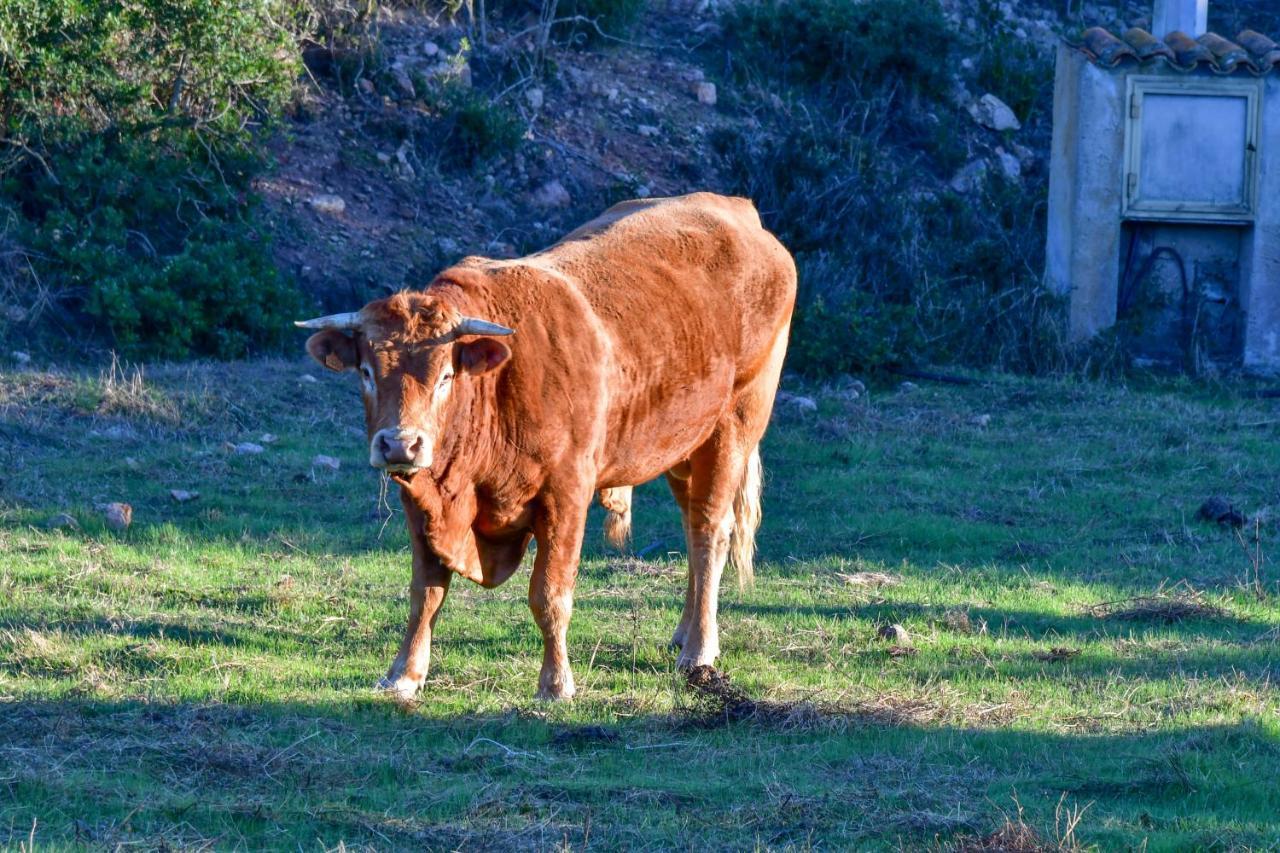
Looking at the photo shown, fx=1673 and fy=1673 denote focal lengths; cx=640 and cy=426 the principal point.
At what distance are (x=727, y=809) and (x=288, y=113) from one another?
14.1m

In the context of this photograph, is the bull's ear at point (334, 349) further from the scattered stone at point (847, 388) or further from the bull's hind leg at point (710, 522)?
the scattered stone at point (847, 388)

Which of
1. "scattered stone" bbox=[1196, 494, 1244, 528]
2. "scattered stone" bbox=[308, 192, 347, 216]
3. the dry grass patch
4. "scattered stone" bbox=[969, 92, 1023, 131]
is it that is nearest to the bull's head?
the dry grass patch

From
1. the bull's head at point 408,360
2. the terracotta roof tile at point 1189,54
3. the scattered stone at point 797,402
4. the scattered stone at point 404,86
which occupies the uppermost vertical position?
the terracotta roof tile at point 1189,54

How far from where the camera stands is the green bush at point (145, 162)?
1419 centimetres

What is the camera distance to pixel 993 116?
21.9 meters

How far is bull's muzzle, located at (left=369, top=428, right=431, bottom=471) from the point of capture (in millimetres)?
6004

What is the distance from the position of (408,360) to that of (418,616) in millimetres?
1161

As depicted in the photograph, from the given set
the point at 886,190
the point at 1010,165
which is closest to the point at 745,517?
the point at 886,190

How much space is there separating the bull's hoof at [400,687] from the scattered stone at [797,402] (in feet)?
22.1

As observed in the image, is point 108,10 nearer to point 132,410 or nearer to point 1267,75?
point 132,410

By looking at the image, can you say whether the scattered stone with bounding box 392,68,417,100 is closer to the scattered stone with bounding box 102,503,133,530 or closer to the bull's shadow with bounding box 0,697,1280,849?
the scattered stone with bounding box 102,503,133,530

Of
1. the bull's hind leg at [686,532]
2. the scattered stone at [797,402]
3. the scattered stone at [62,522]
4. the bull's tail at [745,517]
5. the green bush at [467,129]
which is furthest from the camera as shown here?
the green bush at [467,129]

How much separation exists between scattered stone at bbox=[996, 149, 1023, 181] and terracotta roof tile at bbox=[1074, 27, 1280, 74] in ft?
15.9

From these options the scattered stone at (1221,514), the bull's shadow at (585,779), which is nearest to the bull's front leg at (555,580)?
the bull's shadow at (585,779)
